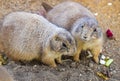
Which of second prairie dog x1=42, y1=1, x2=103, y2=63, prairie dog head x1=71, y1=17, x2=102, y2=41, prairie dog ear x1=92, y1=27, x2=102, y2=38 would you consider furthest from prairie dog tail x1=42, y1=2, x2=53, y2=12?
prairie dog ear x1=92, y1=27, x2=102, y2=38

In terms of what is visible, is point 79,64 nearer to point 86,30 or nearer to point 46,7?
point 86,30

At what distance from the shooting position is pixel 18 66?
5383 millimetres

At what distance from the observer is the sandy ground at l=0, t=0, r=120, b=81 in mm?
5230

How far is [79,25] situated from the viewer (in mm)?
5422

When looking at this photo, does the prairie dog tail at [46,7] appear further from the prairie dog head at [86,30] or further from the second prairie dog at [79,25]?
the prairie dog head at [86,30]

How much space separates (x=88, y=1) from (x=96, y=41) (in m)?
1.62

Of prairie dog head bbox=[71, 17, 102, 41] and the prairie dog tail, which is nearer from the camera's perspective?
prairie dog head bbox=[71, 17, 102, 41]

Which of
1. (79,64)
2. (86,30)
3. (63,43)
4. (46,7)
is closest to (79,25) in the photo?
(86,30)

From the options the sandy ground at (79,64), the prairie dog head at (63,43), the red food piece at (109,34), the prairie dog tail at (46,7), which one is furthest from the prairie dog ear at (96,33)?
the prairie dog tail at (46,7)

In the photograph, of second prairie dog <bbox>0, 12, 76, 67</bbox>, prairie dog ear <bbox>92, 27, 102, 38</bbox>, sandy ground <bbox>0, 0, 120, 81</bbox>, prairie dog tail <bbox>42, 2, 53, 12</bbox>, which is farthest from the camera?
prairie dog tail <bbox>42, 2, 53, 12</bbox>

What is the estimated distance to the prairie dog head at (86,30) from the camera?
525 centimetres

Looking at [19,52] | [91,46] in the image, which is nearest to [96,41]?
[91,46]

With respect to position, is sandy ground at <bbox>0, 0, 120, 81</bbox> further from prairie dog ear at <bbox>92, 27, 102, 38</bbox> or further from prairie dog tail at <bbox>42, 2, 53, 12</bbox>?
prairie dog ear at <bbox>92, 27, 102, 38</bbox>

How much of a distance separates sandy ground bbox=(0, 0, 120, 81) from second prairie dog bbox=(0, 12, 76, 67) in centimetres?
13
